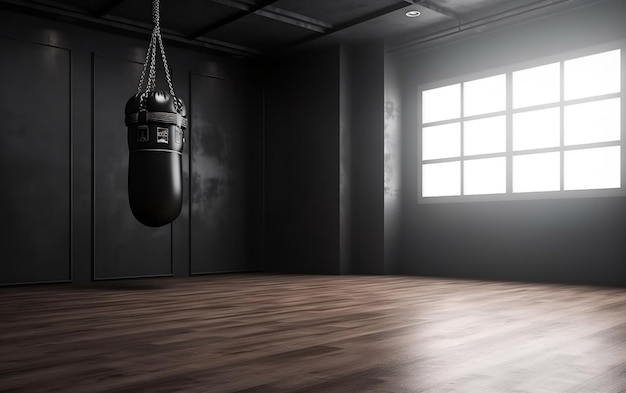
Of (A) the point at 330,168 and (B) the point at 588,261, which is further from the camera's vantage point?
(A) the point at 330,168

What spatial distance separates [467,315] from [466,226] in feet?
11.5

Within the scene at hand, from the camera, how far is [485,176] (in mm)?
6668

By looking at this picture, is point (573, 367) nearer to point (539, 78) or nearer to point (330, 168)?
point (539, 78)

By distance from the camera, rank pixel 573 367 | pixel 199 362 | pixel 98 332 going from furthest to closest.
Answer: pixel 98 332
pixel 199 362
pixel 573 367

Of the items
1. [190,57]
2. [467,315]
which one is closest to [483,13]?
[190,57]

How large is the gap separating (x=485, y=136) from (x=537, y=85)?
77cm

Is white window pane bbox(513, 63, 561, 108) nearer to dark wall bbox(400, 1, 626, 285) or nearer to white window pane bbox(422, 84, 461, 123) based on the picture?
dark wall bbox(400, 1, 626, 285)

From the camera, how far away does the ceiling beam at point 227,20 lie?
6.13 meters

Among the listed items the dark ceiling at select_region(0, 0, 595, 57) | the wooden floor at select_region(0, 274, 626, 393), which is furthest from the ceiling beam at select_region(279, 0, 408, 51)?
the wooden floor at select_region(0, 274, 626, 393)

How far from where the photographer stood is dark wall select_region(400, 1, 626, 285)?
225 inches

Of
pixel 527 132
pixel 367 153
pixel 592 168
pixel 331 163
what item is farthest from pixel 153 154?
pixel 592 168

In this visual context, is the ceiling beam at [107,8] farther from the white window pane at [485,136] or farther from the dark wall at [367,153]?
the white window pane at [485,136]

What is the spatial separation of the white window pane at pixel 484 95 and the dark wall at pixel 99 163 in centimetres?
282

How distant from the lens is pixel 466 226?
22.1ft
